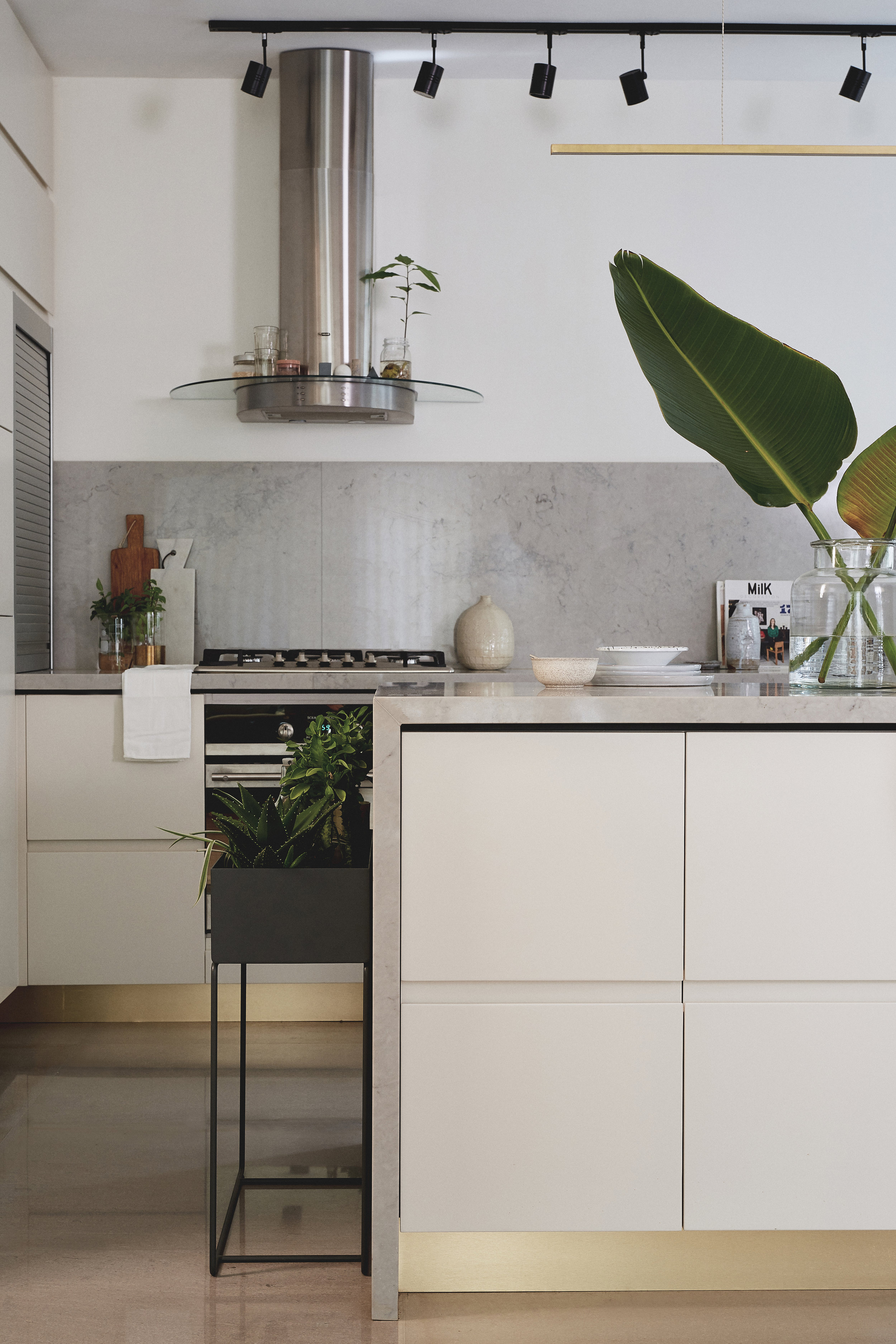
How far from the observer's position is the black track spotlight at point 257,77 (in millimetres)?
3379

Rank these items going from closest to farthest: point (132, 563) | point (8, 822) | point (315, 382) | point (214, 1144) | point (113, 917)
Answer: point (214, 1144) → point (8, 822) → point (113, 917) → point (315, 382) → point (132, 563)

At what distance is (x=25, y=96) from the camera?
10.7ft

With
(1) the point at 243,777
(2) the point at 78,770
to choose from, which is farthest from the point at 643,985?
(2) the point at 78,770

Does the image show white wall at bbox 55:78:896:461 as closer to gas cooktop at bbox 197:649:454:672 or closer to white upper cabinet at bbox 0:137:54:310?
white upper cabinet at bbox 0:137:54:310

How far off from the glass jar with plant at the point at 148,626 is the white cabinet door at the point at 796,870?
230cm

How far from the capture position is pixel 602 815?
1.69 meters

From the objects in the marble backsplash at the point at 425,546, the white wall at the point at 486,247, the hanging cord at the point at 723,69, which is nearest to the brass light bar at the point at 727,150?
the hanging cord at the point at 723,69

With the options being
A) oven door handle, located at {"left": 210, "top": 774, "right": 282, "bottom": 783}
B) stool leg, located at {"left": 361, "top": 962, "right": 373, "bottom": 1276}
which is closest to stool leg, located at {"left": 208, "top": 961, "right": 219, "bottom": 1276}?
stool leg, located at {"left": 361, "top": 962, "right": 373, "bottom": 1276}

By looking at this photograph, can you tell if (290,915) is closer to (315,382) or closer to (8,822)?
(8,822)

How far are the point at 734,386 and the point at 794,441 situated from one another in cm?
14

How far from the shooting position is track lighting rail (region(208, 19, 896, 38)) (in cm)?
330

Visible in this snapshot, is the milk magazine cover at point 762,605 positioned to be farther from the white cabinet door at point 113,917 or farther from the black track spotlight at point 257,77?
the black track spotlight at point 257,77

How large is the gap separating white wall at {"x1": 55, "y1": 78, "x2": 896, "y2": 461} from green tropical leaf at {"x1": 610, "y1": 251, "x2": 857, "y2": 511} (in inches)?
81.1

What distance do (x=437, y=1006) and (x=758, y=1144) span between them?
21.9 inches
